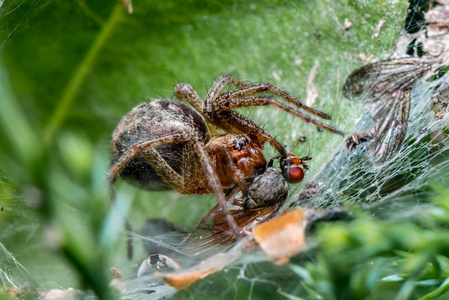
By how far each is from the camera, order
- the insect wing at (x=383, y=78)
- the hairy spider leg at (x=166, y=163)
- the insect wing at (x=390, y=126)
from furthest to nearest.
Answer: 1. the insect wing at (x=383, y=78)
2. the insect wing at (x=390, y=126)
3. the hairy spider leg at (x=166, y=163)

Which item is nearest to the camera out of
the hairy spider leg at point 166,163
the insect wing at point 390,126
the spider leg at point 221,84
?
the hairy spider leg at point 166,163

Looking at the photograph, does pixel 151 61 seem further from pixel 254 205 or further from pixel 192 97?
pixel 254 205

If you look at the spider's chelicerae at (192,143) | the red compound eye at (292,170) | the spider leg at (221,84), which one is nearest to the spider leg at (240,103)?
the spider's chelicerae at (192,143)

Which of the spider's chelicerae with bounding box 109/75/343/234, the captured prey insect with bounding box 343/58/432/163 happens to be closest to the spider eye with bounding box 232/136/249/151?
the spider's chelicerae with bounding box 109/75/343/234

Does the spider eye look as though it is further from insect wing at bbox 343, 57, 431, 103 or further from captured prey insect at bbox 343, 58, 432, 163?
insect wing at bbox 343, 57, 431, 103

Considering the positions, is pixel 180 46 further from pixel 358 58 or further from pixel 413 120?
pixel 413 120

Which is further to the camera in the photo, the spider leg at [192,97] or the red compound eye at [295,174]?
the spider leg at [192,97]

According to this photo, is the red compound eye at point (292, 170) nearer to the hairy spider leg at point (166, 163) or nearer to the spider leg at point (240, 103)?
the spider leg at point (240, 103)
